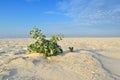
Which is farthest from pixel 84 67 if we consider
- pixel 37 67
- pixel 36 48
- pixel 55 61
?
pixel 36 48

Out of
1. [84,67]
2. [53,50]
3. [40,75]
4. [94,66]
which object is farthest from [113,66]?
[40,75]

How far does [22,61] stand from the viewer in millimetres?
6625

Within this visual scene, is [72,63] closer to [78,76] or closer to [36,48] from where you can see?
[78,76]

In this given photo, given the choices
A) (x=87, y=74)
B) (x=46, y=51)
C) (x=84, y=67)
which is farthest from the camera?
(x=46, y=51)

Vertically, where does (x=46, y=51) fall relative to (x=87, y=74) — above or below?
above

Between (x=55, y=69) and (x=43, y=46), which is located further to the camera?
(x=43, y=46)

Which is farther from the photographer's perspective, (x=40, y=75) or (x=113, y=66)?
(x=113, y=66)

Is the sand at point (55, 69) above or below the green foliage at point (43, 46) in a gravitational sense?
below

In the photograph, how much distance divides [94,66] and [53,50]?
1.52 m

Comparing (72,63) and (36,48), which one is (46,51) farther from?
(72,63)

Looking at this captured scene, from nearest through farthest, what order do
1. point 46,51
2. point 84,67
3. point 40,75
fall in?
1. point 40,75
2. point 84,67
3. point 46,51

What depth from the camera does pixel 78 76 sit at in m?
6.12

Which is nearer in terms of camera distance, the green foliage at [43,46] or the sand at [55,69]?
the sand at [55,69]

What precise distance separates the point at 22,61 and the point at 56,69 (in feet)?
3.45
